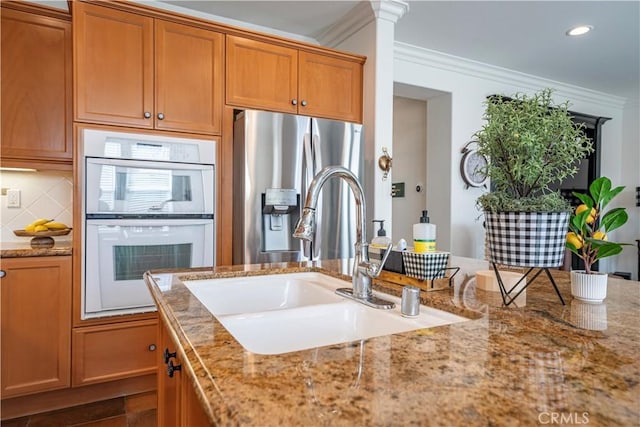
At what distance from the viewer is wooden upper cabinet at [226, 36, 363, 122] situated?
8.34 feet

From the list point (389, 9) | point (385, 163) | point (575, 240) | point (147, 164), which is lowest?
point (575, 240)

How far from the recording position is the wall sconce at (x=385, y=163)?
9.63ft

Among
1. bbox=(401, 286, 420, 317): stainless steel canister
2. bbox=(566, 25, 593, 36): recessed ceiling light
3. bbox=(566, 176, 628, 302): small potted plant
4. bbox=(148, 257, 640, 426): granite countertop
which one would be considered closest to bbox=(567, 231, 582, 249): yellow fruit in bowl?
bbox=(566, 176, 628, 302): small potted plant

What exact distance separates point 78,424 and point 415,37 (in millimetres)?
3748

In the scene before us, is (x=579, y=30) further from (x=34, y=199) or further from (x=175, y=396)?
(x=34, y=199)

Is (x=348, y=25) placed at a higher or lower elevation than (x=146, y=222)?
higher

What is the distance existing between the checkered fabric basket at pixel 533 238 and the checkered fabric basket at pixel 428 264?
0.19 metres

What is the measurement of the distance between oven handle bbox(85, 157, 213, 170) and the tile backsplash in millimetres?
702

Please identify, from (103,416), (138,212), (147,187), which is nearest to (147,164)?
(147,187)

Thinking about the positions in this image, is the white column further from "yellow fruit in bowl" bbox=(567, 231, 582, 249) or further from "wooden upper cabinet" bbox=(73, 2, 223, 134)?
"yellow fruit in bowl" bbox=(567, 231, 582, 249)

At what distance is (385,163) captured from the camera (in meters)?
2.94

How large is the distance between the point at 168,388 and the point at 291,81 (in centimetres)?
218

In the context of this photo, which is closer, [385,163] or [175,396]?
[175,396]

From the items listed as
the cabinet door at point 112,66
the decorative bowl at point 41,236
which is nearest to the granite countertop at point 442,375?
the cabinet door at point 112,66
